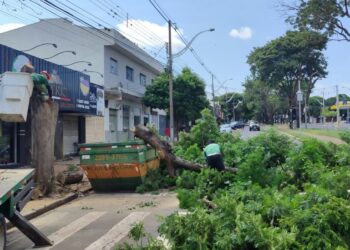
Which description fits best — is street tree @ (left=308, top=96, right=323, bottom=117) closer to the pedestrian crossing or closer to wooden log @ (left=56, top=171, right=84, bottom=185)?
wooden log @ (left=56, top=171, right=84, bottom=185)

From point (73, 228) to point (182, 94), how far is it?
3143cm

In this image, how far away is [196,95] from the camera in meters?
40.8

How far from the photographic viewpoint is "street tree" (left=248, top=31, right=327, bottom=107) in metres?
63.1

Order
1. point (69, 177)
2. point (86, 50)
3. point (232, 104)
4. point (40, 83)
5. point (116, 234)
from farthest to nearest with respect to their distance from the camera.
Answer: point (232, 104) → point (86, 50) → point (69, 177) → point (40, 83) → point (116, 234)

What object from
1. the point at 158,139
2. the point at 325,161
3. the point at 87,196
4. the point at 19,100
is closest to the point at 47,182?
the point at 87,196

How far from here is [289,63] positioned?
6288 cm

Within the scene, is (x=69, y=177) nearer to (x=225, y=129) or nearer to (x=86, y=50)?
(x=225, y=129)

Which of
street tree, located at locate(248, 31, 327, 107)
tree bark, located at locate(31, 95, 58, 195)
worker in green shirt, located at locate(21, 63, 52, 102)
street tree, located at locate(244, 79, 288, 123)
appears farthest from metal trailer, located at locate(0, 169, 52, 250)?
street tree, located at locate(244, 79, 288, 123)

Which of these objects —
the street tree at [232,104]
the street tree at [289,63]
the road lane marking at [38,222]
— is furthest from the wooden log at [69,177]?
the street tree at [232,104]

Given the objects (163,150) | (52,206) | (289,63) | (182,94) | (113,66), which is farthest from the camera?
(289,63)

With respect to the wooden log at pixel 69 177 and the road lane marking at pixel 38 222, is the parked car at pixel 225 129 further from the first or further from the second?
the road lane marking at pixel 38 222

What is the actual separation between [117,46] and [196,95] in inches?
431

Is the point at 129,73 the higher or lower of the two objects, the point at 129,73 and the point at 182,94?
the higher

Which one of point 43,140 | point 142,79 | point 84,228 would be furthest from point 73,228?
point 142,79
